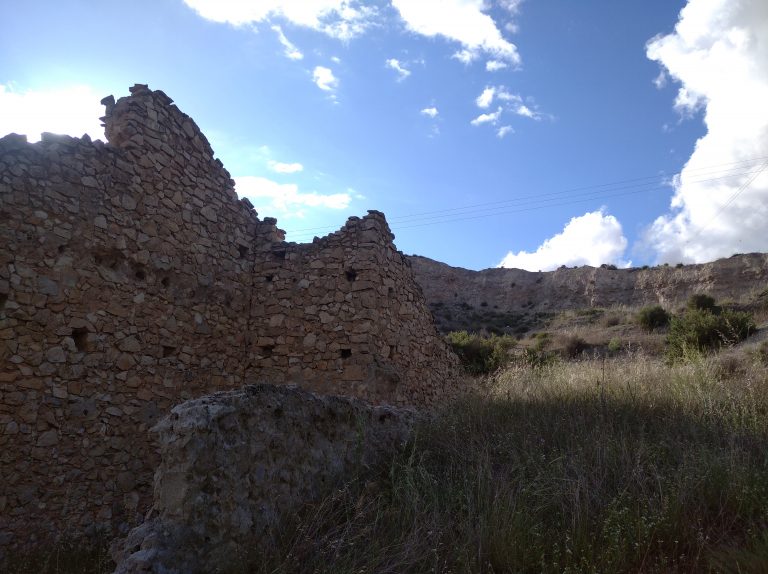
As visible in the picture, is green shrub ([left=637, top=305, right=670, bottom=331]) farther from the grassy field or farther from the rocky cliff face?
the grassy field

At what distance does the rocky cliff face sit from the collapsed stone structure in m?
25.6

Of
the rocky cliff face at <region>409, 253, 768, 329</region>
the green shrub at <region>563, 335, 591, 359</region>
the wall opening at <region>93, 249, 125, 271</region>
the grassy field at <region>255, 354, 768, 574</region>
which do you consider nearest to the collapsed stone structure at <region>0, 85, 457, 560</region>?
the wall opening at <region>93, 249, 125, 271</region>

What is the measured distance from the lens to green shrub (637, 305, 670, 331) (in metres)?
24.4

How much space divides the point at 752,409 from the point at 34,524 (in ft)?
23.5

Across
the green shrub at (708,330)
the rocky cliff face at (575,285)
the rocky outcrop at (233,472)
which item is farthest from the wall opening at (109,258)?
the rocky cliff face at (575,285)

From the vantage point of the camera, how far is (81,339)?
6.64 metres

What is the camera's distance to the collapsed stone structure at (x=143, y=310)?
6098mm

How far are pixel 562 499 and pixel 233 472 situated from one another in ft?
7.62

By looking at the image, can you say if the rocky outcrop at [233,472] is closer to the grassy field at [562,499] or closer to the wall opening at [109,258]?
the grassy field at [562,499]

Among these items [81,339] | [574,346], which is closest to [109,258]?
[81,339]

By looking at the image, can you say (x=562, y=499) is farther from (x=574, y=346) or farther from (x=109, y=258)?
(x=574, y=346)

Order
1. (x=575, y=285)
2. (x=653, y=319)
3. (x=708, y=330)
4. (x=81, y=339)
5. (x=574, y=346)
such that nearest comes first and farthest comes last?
(x=81, y=339)
(x=708, y=330)
(x=574, y=346)
(x=653, y=319)
(x=575, y=285)

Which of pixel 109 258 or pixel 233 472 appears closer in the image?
pixel 233 472

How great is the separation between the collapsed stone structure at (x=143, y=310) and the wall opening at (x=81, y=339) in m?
0.02
